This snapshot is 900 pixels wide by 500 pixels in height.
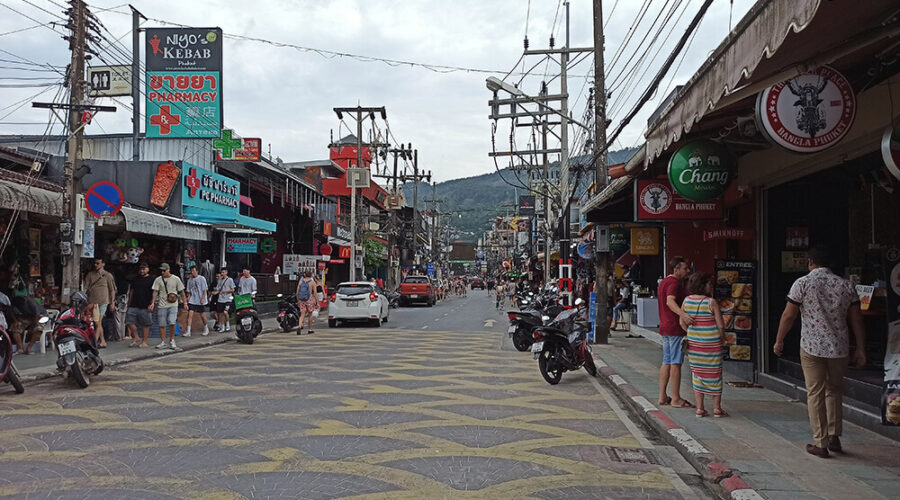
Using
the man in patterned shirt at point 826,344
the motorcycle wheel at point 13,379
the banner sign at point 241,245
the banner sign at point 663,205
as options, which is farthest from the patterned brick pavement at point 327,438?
the banner sign at point 241,245

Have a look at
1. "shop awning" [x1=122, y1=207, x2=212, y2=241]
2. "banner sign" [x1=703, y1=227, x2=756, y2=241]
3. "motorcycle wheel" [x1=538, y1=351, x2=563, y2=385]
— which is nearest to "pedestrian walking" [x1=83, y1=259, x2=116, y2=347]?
"shop awning" [x1=122, y1=207, x2=212, y2=241]

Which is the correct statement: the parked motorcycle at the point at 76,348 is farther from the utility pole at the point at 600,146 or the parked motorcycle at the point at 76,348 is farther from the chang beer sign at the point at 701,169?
the utility pole at the point at 600,146

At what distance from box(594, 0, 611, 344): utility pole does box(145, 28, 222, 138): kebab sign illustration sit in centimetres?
1103

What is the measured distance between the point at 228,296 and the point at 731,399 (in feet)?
47.6

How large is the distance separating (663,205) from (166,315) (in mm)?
10614

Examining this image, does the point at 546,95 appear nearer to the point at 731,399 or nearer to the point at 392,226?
the point at 731,399

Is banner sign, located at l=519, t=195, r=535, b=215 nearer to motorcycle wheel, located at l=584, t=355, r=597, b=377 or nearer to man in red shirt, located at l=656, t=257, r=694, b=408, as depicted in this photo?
motorcycle wheel, located at l=584, t=355, r=597, b=377

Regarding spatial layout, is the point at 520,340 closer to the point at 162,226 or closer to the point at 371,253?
the point at 162,226

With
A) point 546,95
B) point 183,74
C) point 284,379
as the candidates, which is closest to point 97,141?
point 183,74

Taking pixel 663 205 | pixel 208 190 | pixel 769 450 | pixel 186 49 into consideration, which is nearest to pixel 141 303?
pixel 208 190

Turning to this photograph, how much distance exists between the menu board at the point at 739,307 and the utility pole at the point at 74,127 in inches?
448

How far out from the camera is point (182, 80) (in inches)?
837

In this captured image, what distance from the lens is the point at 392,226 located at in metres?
56.5

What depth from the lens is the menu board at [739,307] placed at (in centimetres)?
1055
